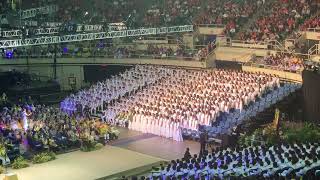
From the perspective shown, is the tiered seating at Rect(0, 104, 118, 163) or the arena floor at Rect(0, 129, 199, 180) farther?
the tiered seating at Rect(0, 104, 118, 163)

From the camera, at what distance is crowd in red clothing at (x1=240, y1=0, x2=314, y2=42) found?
32250 millimetres

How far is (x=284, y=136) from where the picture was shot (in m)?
22.2

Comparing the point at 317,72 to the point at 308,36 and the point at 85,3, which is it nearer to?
the point at 308,36

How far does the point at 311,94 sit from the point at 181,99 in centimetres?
602

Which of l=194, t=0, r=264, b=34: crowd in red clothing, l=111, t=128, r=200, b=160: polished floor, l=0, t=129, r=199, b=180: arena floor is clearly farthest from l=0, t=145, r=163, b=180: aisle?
l=194, t=0, r=264, b=34: crowd in red clothing

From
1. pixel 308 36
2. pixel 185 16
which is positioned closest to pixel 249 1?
pixel 185 16

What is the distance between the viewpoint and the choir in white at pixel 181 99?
83.6ft

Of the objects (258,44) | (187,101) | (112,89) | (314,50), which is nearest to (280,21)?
(258,44)

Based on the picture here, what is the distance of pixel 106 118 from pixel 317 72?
10572mm

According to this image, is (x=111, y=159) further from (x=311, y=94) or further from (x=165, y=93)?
(x=311, y=94)

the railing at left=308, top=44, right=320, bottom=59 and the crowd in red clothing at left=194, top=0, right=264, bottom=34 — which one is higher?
the crowd in red clothing at left=194, top=0, right=264, bottom=34

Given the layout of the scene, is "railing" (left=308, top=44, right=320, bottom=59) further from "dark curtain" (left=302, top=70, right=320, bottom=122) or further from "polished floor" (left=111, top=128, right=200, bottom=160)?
"polished floor" (left=111, top=128, right=200, bottom=160)

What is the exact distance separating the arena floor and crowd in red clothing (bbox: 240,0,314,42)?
10359 mm

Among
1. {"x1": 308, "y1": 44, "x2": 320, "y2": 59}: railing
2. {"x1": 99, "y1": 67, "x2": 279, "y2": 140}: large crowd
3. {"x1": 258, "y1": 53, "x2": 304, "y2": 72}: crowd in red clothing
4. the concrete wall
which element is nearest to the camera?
{"x1": 99, "y1": 67, "x2": 279, "y2": 140}: large crowd
